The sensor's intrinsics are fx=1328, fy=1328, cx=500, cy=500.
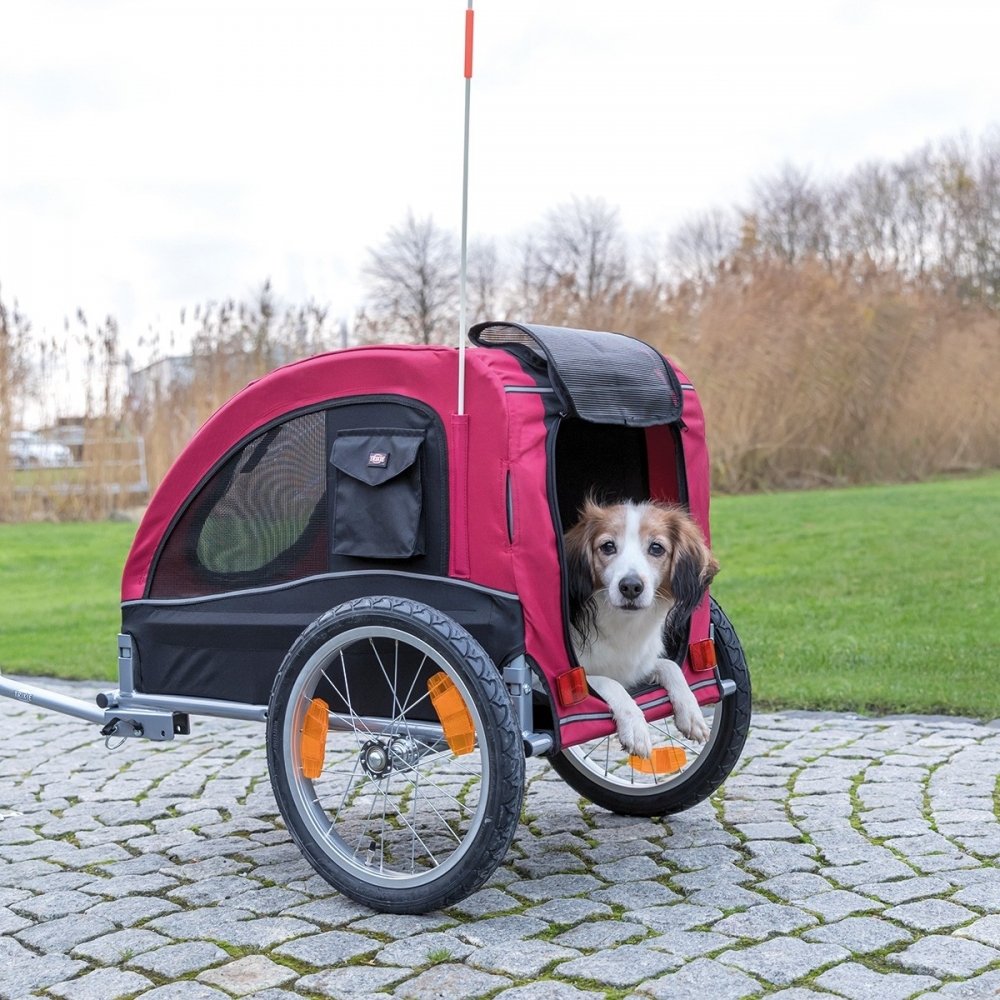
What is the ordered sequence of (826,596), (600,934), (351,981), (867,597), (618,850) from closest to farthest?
1. (351,981)
2. (600,934)
3. (618,850)
4. (867,597)
5. (826,596)

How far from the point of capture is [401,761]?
372cm

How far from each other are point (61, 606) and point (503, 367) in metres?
7.66

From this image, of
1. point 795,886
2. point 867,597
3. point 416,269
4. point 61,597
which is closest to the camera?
point 795,886

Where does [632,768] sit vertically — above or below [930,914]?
above

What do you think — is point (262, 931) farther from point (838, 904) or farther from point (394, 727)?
point (838, 904)

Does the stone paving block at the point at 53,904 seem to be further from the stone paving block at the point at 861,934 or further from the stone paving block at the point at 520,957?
the stone paving block at the point at 861,934

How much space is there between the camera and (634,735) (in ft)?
11.8

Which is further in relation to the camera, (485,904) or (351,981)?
(485,904)

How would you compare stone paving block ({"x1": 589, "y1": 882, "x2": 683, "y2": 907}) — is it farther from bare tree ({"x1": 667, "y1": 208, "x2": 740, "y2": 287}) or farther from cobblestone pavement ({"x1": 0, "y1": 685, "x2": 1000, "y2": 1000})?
bare tree ({"x1": 667, "y1": 208, "x2": 740, "y2": 287})

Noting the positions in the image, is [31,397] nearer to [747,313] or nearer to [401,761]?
[747,313]

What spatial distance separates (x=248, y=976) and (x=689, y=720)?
4.79 feet

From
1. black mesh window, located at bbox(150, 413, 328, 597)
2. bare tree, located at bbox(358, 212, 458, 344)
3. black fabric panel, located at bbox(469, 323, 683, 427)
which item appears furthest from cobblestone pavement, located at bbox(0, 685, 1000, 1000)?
bare tree, located at bbox(358, 212, 458, 344)

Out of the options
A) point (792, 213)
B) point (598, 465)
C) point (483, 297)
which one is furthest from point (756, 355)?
point (792, 213)

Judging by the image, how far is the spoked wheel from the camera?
338 cm
